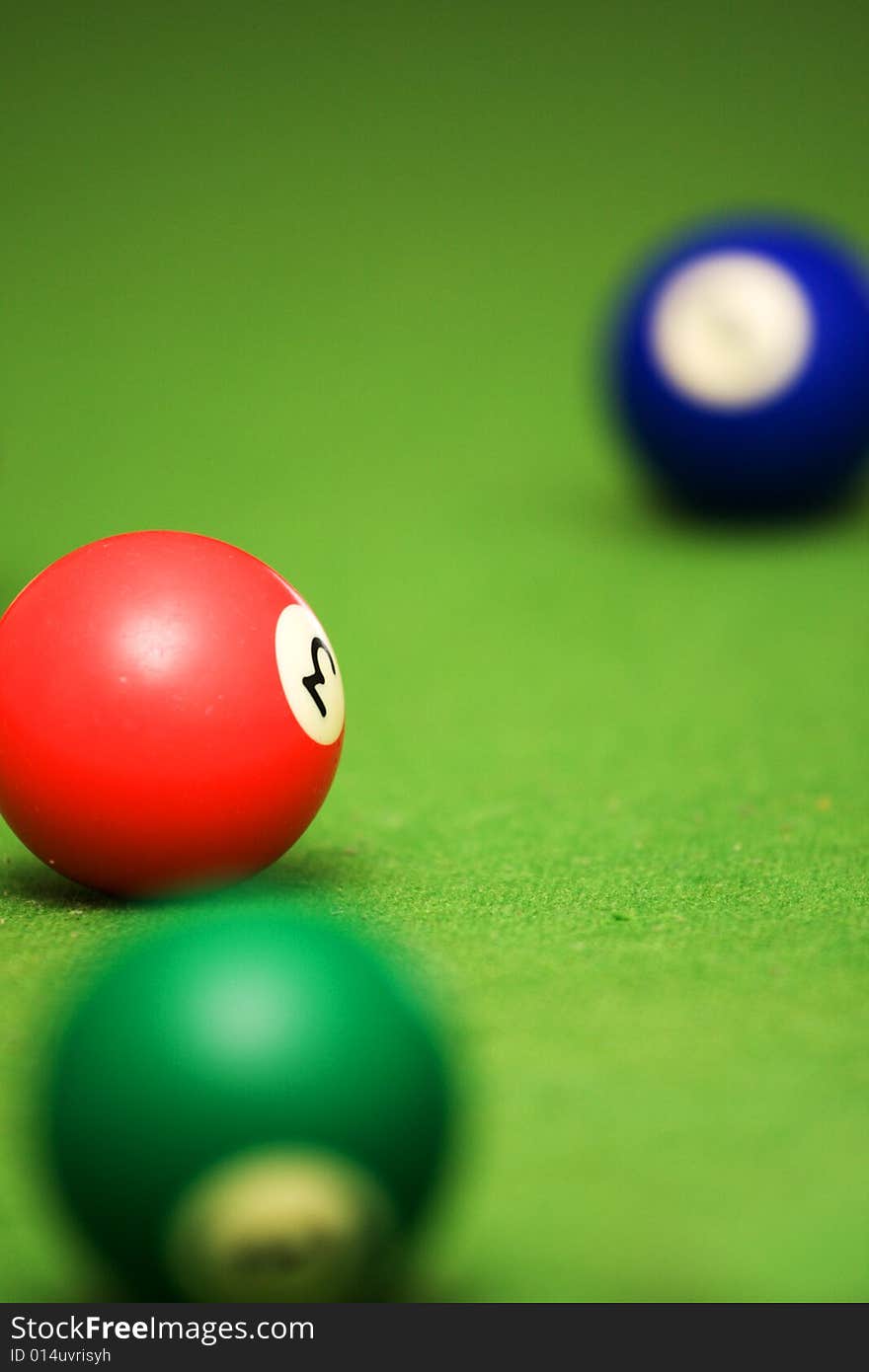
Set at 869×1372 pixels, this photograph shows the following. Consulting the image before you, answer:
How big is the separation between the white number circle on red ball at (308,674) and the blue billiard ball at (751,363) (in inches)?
119

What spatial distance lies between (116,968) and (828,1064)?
1228mm

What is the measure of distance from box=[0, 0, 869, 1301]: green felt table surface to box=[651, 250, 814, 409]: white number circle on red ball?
57 centimetres

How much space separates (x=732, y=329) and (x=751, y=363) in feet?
0.44

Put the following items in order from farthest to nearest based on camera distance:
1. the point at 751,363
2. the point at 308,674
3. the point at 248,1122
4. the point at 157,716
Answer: the point at 751,363 → the point at 308,674 → the point at 157,716 → the point at 248,1122

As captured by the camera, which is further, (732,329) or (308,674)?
(732,329)

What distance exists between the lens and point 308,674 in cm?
355

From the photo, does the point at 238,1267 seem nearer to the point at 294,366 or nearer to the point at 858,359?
the point at 858,359

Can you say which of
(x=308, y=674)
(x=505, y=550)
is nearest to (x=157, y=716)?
(x=308, y=674)

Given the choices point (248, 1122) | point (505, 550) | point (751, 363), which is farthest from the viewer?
point (505, 550)

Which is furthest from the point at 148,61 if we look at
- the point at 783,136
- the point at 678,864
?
the point at 678,864

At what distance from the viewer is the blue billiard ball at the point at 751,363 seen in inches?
247

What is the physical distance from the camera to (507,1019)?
3.19 meters

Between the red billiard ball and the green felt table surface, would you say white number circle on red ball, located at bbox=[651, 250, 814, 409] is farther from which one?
the red billiard ball

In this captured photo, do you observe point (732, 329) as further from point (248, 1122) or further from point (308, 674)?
point (248, 1122)
